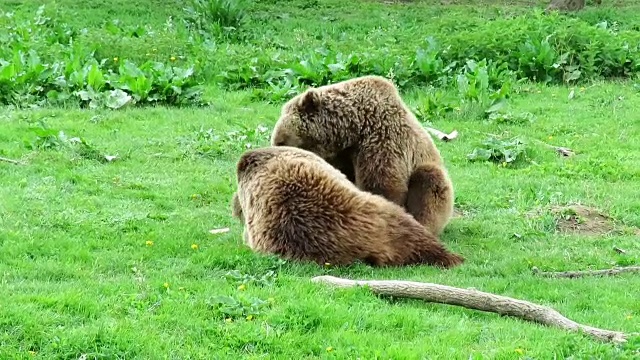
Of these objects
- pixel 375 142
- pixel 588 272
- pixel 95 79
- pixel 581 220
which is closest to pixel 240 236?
pixel 375 142

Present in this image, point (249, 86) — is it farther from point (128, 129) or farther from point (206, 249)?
point (206, 249)

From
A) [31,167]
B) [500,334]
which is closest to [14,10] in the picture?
[31,167]

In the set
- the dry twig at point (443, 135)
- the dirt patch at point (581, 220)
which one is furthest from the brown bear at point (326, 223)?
the dry twig at point (443, 135)

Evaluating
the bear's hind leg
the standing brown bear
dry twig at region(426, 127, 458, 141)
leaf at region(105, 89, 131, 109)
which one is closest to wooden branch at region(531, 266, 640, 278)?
the bear's hind leg

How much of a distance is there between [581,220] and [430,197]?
1795 millimetres

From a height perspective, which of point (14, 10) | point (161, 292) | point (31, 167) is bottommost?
point (14, 10)

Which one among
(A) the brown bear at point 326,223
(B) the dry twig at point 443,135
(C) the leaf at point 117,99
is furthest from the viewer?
(C) the leaf at point 117,99

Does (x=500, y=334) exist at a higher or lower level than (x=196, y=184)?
higher

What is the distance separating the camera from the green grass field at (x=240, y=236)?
229 inches

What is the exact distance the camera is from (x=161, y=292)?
6609 mm

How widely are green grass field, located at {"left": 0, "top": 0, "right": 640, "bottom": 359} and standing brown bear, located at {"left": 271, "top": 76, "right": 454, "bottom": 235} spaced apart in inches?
22.2

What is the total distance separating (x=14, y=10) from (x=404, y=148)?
49.5 ft

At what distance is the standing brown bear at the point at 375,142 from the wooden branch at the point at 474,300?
2.05m

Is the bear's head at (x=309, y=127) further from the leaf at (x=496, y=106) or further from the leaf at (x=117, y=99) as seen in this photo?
the leaf at (x=496, y=106)
